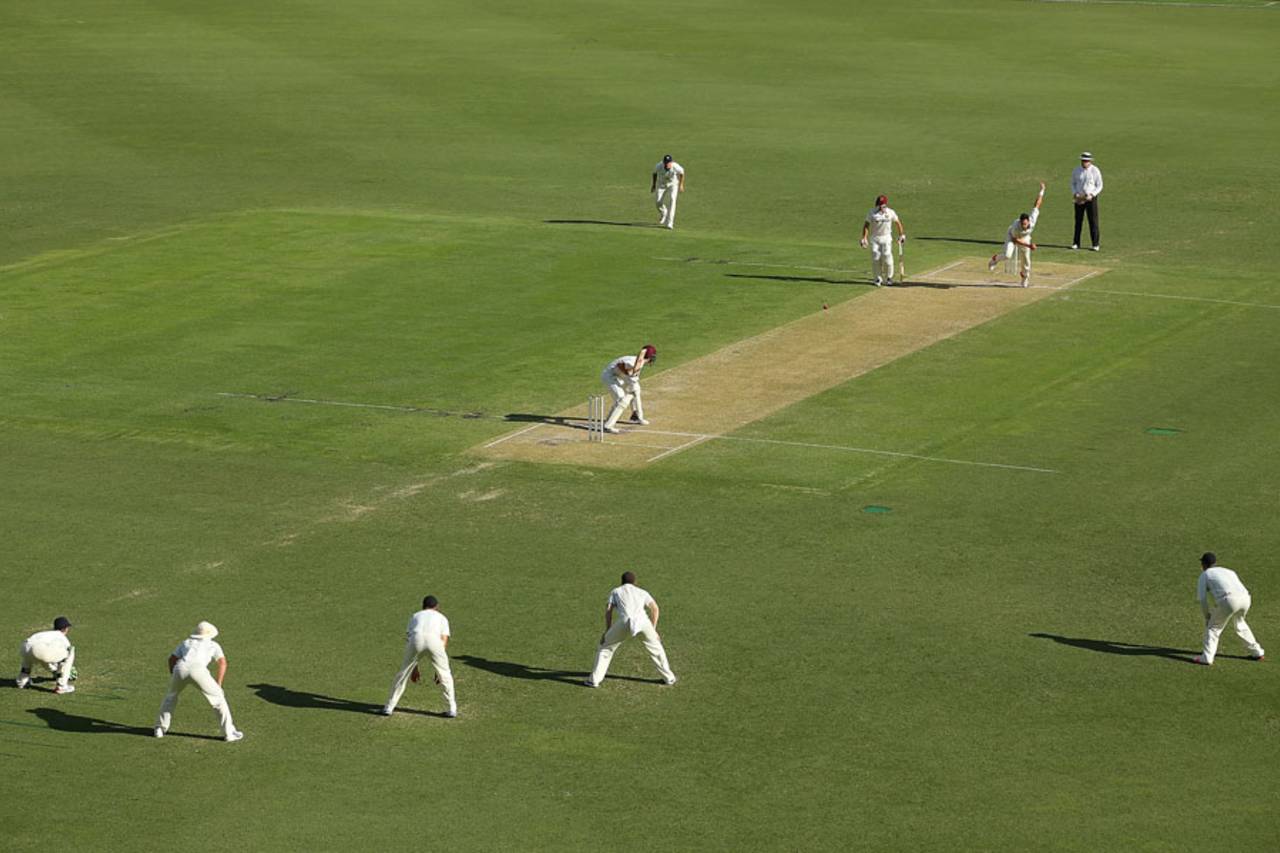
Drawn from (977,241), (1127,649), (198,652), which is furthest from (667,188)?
(198,652)

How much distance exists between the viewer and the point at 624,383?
1624 inches

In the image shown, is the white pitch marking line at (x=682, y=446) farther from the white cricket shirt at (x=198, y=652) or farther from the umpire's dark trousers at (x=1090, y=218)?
the umpire's dark trousers at (x=1090, y=218)

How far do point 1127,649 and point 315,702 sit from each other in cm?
1111

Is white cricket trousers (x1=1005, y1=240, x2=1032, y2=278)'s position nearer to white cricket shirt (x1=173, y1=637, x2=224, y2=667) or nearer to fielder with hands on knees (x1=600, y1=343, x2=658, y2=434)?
fielder with hands on knees (x1=600, y1=343, x2=658, y2=434)

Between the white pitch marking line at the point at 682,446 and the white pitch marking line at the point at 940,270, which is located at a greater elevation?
the white pitch marking line at the point at 940,270

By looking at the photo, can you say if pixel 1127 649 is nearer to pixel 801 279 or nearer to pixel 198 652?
pixel 198 652

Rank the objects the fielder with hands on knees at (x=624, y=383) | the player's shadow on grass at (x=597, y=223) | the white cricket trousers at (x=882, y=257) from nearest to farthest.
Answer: the fielder with hands on knees at (x=624, y=383) → the white cricket trousers at (x=882, y=257) → the player's shadow on grass at (x=597, y=223)

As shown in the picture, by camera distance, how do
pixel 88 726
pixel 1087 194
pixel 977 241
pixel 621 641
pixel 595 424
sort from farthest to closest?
pixel 977 241
pixel 1087 194
pixel 595 424
pixel 621 641
pixel 88 726

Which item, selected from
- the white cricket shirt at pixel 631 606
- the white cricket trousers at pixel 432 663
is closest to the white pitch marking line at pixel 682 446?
the white cricket shirt at pixel 631 606

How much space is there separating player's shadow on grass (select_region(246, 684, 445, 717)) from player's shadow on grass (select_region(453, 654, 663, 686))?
1594mm

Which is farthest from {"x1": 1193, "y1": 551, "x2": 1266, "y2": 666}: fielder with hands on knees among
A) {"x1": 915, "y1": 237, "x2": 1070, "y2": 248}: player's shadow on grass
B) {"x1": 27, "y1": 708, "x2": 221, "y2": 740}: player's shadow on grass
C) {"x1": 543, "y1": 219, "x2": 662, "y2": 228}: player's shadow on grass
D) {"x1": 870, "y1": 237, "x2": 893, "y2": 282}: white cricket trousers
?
{"x1": 543, "y1": 219, "x2": 662, "y2": 228}: player's shadow on grass

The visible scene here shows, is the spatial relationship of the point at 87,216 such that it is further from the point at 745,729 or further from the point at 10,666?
the point at 745,729

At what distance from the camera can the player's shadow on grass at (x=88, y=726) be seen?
27781 mm

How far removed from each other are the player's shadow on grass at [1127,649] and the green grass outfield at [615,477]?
10 cm
